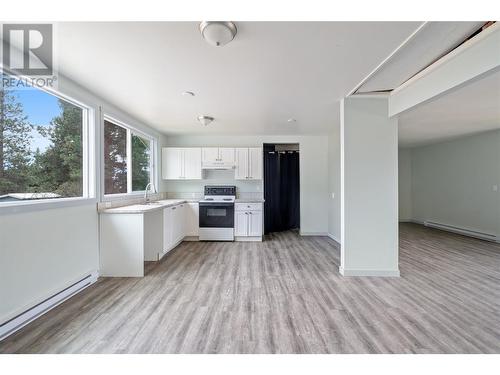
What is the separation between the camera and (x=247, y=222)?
15.6ft

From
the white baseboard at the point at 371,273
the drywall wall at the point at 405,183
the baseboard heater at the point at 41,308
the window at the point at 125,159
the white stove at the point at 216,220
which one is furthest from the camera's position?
the drywall wall at the point at 405,183

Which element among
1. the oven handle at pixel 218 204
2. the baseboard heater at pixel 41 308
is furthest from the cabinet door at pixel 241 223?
the baseboard heater at pixel 41 308

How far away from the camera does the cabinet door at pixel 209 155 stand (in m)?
4.97

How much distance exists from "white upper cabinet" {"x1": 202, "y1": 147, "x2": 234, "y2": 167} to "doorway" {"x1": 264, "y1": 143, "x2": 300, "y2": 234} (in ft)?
3.50

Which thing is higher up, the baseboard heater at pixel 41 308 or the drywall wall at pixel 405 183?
the drywall wall at pixel 405 183

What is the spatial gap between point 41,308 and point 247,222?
3328 mm

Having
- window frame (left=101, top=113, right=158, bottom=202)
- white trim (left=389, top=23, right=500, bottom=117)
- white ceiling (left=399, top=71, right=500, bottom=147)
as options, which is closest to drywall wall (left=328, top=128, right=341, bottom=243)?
white ceiling (left=399, top=71, right=500, bottom=147)

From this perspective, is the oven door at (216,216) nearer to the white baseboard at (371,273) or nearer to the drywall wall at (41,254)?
the drywall wall at (41,254)

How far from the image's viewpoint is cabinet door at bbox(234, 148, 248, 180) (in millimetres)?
4980

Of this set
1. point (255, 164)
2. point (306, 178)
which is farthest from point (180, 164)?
point (306, 178)

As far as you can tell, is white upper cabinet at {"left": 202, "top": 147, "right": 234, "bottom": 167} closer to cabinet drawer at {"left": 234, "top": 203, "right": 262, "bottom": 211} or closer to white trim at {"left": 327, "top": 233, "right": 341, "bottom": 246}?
cabinet drawer at {"left": 234, "top": 203, "right": 262, "bottom": 211}

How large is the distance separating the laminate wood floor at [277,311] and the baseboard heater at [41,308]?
2.4 inches
